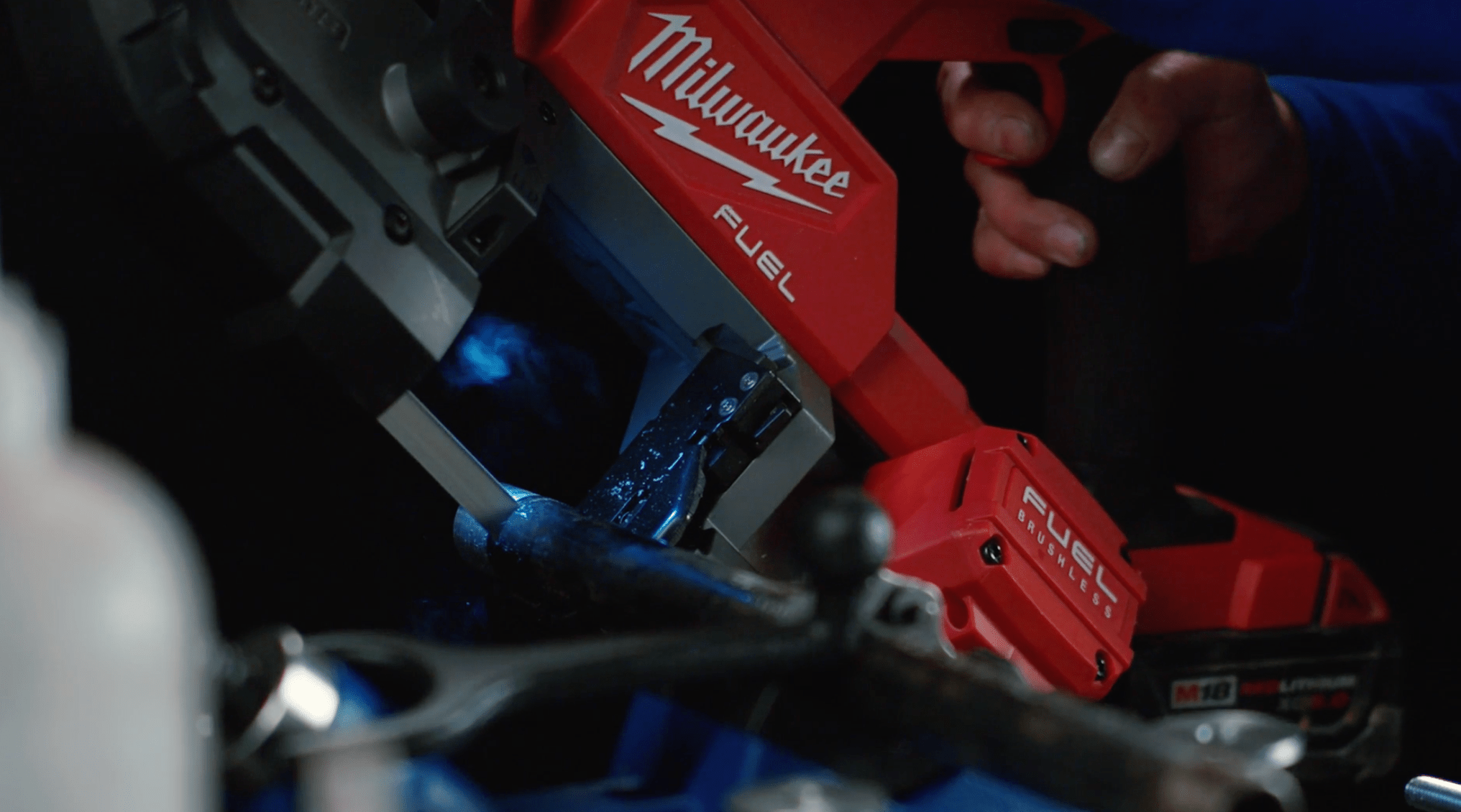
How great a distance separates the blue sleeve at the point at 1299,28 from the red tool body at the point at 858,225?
0.58 feet

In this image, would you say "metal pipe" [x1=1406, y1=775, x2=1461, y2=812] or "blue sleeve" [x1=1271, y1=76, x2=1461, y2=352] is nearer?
"metal pipe" [x1=1406, y1=775, x2=1461, y2=812]

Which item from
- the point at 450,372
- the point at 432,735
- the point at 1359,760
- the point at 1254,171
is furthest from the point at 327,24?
the point at 1359,760

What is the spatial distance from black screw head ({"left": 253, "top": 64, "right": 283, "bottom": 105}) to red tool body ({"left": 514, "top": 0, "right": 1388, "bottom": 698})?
0.68 feet

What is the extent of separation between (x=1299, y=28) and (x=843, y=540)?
84 cm

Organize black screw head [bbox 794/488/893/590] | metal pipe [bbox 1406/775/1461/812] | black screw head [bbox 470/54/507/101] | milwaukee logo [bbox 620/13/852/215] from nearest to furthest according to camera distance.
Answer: black screw head [bbox 794/488/893/590]
metal pipe [bbox 1406/775/1461/812]
black screw head [bbox 470/54/507/101]
milwaukee logo [bbox 620/13/852/215]

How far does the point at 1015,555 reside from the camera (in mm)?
1101

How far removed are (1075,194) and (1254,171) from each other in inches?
12.0

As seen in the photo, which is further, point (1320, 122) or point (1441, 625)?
point (1441, 625)

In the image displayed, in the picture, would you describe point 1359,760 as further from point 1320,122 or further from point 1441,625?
point 1320,122

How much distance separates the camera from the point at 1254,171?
148 cm

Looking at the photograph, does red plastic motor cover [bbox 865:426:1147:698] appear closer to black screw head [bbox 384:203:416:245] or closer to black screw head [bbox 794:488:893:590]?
black screw head [bbox 384:203:416:245]

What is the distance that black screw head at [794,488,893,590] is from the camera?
0.43 m

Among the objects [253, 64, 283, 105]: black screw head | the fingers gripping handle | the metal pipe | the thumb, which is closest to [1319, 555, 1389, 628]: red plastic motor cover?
the fingers gripping handle

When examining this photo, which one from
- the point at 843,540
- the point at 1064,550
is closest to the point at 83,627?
the point at 843,540
